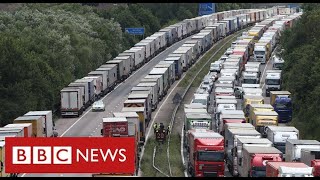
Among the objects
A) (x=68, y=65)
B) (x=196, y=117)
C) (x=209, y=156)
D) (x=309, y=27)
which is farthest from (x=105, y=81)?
(x=209, y=156)

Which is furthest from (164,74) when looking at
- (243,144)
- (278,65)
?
(243,144)

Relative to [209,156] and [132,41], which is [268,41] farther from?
[209,156]

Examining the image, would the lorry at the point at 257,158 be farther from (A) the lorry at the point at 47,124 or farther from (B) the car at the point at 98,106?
(B) the car at the point at 98,106

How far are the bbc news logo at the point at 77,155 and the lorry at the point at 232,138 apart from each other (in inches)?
907

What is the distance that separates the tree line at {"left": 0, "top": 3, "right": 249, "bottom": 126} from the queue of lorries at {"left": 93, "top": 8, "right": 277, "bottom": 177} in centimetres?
975

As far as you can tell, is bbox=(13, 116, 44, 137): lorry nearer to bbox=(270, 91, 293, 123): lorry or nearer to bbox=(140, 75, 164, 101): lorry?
bbox=(270, 91, 293, 123): lorry

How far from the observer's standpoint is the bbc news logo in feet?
140

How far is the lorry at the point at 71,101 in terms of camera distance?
3912 inches

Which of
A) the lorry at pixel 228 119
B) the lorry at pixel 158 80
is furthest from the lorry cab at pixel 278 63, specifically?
the lorry at pixel 228 119

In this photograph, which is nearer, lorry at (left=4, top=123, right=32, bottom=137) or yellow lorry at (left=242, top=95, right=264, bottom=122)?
lorry at (left=4, top=123, right=32, bottom=137)

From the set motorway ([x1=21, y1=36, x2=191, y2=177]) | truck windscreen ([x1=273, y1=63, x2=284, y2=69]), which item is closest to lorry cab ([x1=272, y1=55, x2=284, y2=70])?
truck windscreen ([x1=273, y1=63, x2=284, y2=69])

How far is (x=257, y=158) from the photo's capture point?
59.1 metres

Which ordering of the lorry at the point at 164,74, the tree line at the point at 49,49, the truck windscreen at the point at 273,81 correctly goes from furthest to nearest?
the lorry at the point at 164,74
the truck windscreen at the point at 273,81
the tree line at the point at 49,49

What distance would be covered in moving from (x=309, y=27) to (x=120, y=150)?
83.1 metres
